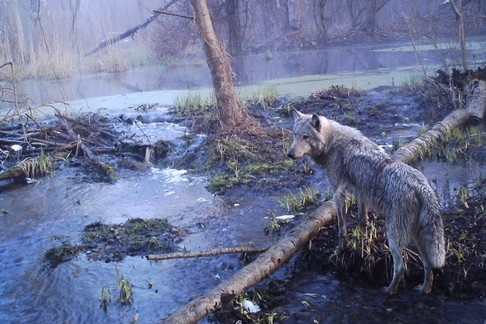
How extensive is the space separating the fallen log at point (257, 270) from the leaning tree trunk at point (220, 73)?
4.87 meters

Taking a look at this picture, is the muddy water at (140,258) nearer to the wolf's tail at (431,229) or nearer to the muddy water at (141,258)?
the muddy water at (141,258)

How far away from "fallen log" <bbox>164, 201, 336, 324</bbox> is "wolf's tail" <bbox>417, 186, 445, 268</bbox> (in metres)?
1.40

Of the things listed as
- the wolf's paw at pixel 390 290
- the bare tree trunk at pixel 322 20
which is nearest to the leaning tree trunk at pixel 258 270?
the wolf's paw at pixel 390 290

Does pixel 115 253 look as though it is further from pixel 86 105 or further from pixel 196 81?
pixel 196 81

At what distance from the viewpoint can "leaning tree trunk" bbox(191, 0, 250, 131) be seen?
1013 centimetres

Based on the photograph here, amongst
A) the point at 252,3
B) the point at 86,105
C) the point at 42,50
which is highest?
the point at 252,3

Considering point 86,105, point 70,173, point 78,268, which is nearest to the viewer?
point 78,268

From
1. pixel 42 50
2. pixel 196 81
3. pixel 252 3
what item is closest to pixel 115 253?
pixel 196 81

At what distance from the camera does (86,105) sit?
16.6m

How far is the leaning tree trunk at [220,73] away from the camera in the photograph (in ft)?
33.2

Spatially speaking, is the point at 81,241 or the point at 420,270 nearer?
the point at 420,270

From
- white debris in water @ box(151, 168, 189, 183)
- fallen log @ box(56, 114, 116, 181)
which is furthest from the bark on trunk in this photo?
fallen log @ box(56, 114, 116, 181)

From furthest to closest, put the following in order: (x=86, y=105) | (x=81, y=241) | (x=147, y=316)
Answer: (x=86, y=105) < (x=81, y=241) < (x=147, y=316)

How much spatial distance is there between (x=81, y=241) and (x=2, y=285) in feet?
3.90
